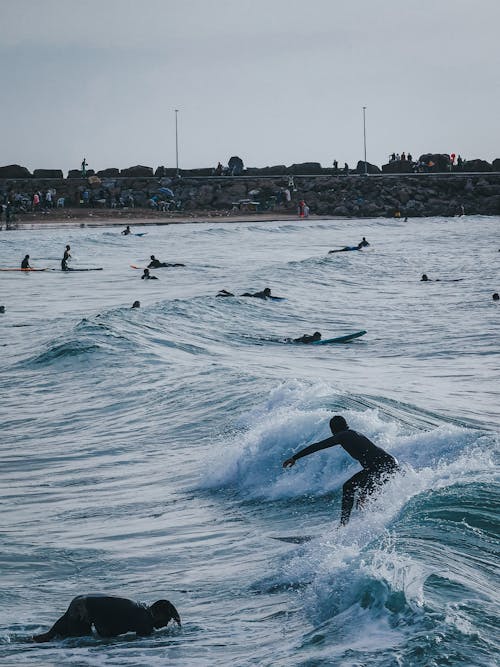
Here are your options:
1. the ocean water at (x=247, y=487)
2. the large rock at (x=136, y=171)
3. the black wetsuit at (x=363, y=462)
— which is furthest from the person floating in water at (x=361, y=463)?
the large rock at (x=136, y=171)

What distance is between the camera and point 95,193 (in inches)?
3265

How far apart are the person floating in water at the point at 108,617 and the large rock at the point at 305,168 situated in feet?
281

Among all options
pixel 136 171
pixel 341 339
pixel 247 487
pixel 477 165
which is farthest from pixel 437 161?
pixel 247 487

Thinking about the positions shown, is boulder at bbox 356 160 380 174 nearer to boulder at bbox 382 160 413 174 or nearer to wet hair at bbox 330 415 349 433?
boulder at bbox 382 160 413 174

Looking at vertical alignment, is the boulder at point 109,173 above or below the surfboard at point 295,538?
above

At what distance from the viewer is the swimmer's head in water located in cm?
804

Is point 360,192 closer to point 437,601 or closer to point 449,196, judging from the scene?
point 449,196

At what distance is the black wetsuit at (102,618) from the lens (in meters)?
7.86

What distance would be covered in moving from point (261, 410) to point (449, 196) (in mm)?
73041

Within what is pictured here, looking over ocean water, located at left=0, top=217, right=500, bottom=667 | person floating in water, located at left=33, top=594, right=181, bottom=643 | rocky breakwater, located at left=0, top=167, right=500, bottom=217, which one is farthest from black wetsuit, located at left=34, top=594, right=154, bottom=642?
rocky breakwater, located at left=0, top=167, right=500, bottom=217

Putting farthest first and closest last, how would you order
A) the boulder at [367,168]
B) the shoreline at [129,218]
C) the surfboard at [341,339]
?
the boulder at [367,168] < the shoreline at [129,218] < the surfboard at [341,339]

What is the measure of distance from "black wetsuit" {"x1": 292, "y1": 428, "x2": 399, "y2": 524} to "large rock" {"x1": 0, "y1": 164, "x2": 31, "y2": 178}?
3235 inches

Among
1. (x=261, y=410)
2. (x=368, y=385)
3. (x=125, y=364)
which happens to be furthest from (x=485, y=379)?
(x=125, y=364)

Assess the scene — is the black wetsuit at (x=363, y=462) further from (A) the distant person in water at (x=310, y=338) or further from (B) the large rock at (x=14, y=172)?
(B) the large rock at (x=14, y=172)
